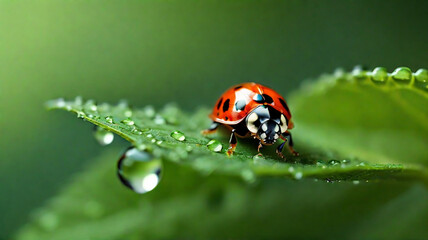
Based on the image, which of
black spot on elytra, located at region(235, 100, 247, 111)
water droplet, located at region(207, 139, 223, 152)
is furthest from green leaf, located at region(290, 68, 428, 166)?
water droplet, located at region(207, 139, 223, 152)

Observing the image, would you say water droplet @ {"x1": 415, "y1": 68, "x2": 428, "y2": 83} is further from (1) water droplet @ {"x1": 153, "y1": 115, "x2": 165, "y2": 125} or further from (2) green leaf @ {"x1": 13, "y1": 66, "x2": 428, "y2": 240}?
(1) water droplet @ {"x1": 153, "y1": 115, "x2": 165, "y2": 125}

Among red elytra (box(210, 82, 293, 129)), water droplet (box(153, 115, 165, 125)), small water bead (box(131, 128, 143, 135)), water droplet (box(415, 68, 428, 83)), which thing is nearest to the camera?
small water bead (box(131, 128, 143, 135))

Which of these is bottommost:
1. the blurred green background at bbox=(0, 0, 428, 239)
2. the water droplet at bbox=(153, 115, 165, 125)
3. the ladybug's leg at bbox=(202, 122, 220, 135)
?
the water droplet at bbox=(153, 115, 165, 125)

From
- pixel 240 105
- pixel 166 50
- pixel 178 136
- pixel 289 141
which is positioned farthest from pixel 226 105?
pixel 166 50

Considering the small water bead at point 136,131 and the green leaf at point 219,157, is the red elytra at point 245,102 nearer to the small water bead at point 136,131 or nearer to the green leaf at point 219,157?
the green leaf at point 219,157

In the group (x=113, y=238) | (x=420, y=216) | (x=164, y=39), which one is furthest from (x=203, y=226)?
(x=164, y=39)

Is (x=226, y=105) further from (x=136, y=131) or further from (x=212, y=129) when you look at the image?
(x=136, y=131)

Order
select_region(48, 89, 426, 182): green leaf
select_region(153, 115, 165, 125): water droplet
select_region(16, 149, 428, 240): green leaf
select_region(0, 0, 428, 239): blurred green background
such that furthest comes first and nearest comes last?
select_region(0, 0, 428, 239): blurred green background < select_region(16, 149, 428, 240): green leaf < select_region(153, 115, 165, 125): water droplet < select_region(48, 89, 426, 182): green leaf

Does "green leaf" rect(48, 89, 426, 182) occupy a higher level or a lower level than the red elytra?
lower
